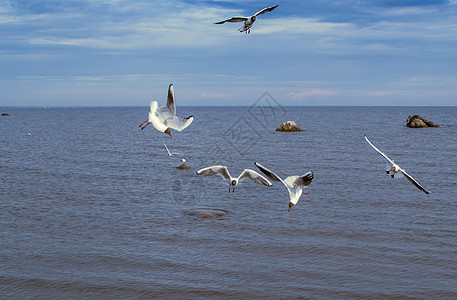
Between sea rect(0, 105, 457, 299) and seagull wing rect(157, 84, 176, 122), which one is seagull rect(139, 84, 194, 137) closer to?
seagull wing rect(157, 84, 176, 122)

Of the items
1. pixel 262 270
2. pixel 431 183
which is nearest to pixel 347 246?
pixel 262 270

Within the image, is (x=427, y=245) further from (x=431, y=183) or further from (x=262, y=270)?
(x=431, y=183)

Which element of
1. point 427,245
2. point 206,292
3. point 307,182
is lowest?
point 206,292

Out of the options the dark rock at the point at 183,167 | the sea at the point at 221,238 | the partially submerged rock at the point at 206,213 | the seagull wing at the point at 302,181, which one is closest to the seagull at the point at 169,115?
the seagull wing at the point at 302,181

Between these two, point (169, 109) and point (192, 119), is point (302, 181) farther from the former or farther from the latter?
point (169, 109)

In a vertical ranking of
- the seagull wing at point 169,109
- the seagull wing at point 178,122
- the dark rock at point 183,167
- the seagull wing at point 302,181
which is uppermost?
the seagull wing at point 169,109

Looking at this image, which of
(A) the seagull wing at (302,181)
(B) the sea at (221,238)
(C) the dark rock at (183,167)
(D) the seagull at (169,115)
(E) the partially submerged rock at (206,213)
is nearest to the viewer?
(D) the seagull at (169,115)

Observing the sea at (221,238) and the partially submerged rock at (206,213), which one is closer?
the sea at (221,238)

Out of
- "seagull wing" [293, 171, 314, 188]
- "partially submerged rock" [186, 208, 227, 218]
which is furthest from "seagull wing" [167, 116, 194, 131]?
"partially submerged rock" [186, 208, 227, 218]

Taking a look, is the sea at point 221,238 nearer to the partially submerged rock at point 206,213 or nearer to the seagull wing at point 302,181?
the partially submerged rock at point 206,213

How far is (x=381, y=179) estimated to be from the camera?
105 ft

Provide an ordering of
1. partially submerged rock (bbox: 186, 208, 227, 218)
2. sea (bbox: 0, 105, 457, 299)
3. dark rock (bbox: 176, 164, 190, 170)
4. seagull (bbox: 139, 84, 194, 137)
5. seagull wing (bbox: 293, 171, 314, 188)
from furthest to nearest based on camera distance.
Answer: dark rock (bbox: 176, 164, 190, 170) → partially submerged rock (bbox: 186, 208, 227, 218) → sea (bbox: 0, 105, 457, 299) → seagull wing (bbox: 293, 171, 314, 188) → seagull (bbox: 139, 84, 194, 137)

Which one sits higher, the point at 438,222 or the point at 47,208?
the point at 438,222

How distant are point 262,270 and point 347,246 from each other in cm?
424
